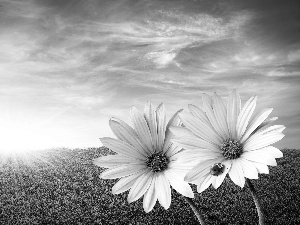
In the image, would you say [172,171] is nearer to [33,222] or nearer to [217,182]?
[217,182]

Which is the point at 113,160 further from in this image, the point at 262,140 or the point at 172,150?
the point at 262,140

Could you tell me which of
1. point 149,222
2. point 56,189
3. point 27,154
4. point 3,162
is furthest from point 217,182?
point 27,154

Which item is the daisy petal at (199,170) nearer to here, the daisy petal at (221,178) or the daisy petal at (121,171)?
the daisy petal at (221,178)

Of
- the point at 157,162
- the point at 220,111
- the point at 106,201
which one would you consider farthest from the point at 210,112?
the point at 106,201

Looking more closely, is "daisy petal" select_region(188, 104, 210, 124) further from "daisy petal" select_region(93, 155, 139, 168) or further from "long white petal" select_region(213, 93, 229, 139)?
"daisy petal" select_region(93, 155, 139, 168)

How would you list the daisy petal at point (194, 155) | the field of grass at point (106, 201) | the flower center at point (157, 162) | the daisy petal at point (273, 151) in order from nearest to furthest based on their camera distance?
the daisy petal at point (273, 151) < the daisy petal at point (194, 155) < the flower center at point (157, 162) < the field of grass at point (106, 201)

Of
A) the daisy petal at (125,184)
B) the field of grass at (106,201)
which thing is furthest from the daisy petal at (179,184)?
the field of grass at (106,201)
